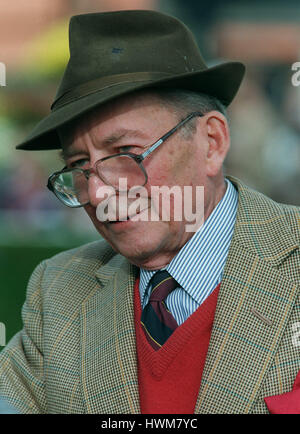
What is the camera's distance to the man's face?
2260 millimetres

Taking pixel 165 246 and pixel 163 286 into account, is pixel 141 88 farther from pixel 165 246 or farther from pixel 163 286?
pixel 163 286

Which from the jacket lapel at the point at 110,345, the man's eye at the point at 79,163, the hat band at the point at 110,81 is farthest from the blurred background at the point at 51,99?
the hat band at the point at 110,81

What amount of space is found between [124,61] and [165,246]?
0.69m

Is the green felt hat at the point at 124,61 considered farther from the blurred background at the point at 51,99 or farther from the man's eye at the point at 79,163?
the blurred background at the point at 51,99

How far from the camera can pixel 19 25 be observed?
31.6 ft

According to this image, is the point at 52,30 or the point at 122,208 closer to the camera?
the point at 122,208

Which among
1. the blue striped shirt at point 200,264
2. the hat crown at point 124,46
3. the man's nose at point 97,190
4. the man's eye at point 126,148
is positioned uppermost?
the hat crown at point 124,46

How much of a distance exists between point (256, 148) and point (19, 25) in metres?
4.52

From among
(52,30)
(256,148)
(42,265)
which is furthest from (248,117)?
(42,265)

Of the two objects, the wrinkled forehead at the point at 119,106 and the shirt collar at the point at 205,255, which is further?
the shirt collar at the point at 205,255

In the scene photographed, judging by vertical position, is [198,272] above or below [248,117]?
above

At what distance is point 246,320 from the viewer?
86.8 inches

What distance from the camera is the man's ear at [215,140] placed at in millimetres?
2439

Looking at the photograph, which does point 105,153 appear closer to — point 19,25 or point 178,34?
point 178,34
